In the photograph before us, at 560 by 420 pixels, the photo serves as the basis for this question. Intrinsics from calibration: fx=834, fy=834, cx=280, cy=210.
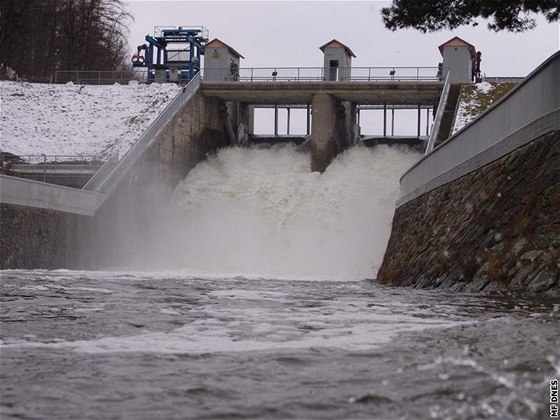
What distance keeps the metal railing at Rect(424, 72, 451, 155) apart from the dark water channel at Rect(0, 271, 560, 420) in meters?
18.0

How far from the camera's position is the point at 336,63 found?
38688 mm

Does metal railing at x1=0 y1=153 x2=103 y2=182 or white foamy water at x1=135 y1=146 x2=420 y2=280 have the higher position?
metal railing at x1=0 y1=153 x2=103 y2=182

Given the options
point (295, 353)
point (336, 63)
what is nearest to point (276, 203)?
point (336, 63)

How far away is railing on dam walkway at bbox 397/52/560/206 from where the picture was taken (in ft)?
38.8

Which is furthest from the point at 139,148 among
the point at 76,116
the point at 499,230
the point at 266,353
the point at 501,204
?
the point at 266,353

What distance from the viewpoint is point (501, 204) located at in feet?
40.4

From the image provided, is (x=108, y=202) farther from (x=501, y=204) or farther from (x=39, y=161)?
(x=501, y=204)

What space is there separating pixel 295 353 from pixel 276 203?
26.1 m

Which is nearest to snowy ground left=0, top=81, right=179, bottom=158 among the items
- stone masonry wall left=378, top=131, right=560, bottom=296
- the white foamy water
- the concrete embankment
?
the concrete embankment

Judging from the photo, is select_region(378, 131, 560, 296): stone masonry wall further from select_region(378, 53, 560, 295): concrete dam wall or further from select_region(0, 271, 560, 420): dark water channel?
select_region(0, 271, 560, 420): dark water channel

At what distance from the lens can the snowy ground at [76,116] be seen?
32688 millimetres

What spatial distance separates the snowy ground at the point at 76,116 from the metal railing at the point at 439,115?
1159 centimetres

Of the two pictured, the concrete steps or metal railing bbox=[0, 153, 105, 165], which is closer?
the concrete steps

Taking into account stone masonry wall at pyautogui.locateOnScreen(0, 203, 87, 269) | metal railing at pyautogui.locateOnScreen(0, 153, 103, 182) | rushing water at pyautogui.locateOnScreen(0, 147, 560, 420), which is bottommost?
stone masonry wall at pyautogui.locateOnScreen(0, 203, 87, 269)
